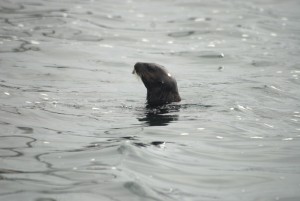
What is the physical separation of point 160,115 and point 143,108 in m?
0.55

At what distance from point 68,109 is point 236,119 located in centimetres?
214

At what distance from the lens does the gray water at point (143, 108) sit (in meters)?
5.89

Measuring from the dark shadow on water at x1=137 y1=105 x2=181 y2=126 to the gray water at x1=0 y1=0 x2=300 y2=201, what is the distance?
0.05ft

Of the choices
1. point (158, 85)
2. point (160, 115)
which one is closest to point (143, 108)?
point (158, 85)

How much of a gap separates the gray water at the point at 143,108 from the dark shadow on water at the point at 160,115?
15 mm

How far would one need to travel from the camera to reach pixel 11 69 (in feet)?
37.5

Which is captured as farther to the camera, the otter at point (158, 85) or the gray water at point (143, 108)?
the otter at point (158, 85)

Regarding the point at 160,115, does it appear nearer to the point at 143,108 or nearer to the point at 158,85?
the point at 143,108

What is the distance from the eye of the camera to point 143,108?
29.7ft

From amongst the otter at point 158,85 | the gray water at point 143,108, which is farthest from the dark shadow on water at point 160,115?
the otter at point 158,85

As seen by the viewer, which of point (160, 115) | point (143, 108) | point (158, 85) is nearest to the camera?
point (160, 115)

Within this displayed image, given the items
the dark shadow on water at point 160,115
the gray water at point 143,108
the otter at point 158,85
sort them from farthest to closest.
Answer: the otter at point 158,85 < the dark shadow on water at point 160,115 < the gray water at point 143,108

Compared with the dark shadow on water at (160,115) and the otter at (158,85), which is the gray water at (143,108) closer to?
the dark shadow on water at (160,115)

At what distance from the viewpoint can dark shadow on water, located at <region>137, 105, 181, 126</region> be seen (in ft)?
26.8
